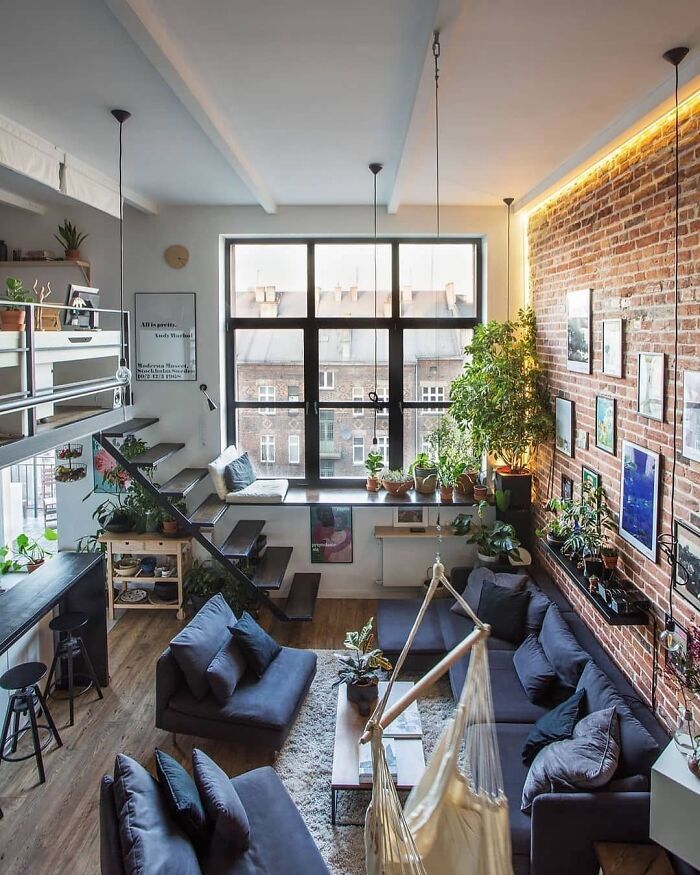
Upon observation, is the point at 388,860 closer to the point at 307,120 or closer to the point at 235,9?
the point at 235,9

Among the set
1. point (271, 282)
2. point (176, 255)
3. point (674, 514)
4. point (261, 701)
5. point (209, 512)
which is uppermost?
point (176, 255)

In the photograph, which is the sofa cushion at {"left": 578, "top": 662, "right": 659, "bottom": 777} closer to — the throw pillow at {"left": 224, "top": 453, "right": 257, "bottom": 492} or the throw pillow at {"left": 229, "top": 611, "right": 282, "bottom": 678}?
the throw pillow at {"left": 229, "top": 611, "right": 282, "bottom": 678}

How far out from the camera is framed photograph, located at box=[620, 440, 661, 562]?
11.5 feet

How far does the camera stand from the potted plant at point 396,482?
6.02 meters

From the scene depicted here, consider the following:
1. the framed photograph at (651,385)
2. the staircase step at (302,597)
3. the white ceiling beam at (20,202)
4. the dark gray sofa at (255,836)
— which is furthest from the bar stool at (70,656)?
the framed photograph at (651,385)

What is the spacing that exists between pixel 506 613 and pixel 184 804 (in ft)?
8.63

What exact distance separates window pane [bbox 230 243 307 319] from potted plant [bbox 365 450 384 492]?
58.0 inches

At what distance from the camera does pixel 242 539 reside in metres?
5.79

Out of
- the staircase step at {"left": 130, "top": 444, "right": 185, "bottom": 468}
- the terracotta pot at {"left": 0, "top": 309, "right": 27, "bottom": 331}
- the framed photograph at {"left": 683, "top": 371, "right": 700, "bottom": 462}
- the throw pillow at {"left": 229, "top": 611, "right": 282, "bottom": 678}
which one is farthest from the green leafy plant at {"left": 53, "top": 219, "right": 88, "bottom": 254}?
the framed photograph at {"left": 683, "top": 371, "right": 700, "bottom": 462}

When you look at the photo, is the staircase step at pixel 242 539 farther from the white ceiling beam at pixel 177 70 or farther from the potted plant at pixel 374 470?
the white ceiling beam at pixel 177 70

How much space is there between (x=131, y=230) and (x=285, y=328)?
1583mm

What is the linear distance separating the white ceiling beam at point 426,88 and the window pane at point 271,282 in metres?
1.61

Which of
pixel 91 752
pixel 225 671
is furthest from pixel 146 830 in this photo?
pixel 91 752

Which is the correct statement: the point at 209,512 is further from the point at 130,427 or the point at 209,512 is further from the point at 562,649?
the point at 562,649
